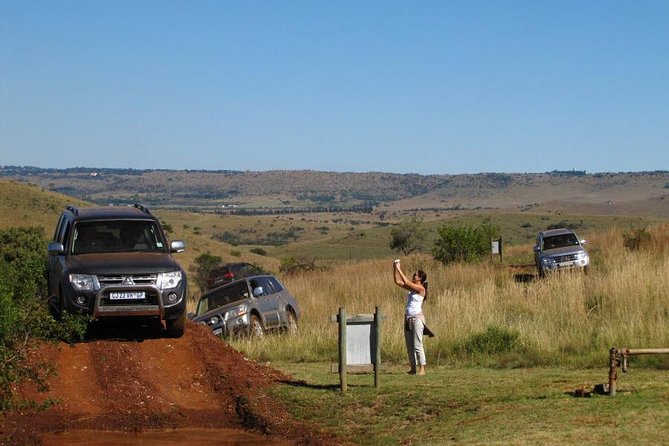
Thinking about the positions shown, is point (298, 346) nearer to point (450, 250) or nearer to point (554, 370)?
point (554, 370)

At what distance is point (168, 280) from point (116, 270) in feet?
2.59

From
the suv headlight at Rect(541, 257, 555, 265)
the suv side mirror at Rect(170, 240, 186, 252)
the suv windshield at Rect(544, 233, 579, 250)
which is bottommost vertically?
the suv headlight at Rect(541, 257, 555, 265)

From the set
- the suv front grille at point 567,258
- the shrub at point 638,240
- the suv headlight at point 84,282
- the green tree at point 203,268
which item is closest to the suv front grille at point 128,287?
the suv headlight at point 84,282

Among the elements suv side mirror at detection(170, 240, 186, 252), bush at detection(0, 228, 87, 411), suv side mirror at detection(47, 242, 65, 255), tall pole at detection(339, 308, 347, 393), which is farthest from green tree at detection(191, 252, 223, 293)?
tall pole at detection(339, 308, 347, 393)

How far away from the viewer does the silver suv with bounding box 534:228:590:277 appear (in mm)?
32094

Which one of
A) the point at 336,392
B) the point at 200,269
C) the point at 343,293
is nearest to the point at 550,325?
the point at 336,392

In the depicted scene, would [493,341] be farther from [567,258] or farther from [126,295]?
[567,258]

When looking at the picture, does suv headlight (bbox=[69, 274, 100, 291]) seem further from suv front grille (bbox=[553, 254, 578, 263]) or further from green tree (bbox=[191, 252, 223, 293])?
green tree (bbox=[191, 252, 223, 293])

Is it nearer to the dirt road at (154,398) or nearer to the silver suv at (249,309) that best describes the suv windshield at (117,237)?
the dirt road at (154,398)

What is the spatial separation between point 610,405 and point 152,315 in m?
7.09

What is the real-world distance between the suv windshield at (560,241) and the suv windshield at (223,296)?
514 inches

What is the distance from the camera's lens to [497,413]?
41.6 feet

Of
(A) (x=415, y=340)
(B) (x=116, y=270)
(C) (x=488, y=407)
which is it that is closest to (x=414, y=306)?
(A) (x=415, y=340)

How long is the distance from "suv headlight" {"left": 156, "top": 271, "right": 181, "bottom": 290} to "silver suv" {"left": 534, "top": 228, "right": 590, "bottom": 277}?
16.7 meters
